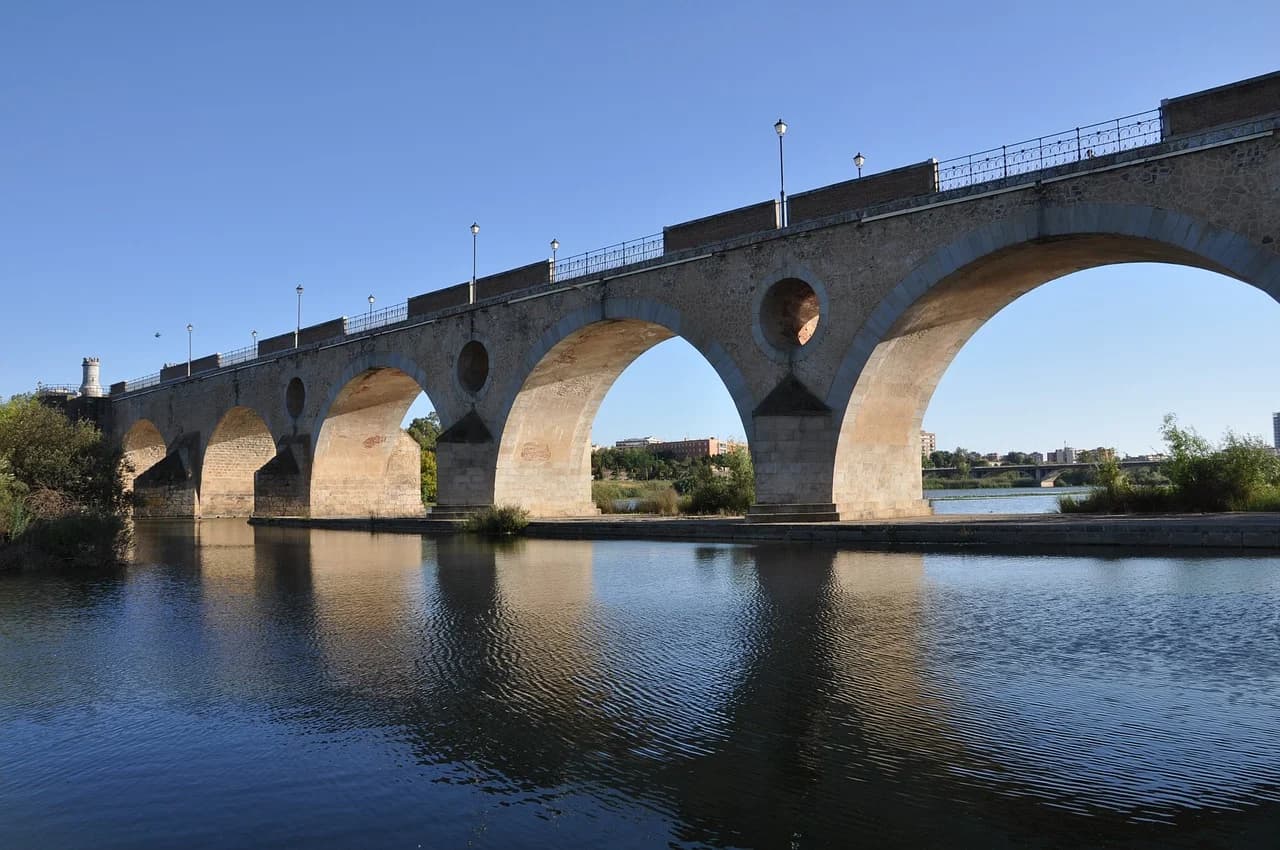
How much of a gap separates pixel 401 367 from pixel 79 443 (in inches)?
390

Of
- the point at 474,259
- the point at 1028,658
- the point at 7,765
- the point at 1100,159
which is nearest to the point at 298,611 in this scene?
the point at 7,765

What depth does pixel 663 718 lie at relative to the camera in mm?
4867

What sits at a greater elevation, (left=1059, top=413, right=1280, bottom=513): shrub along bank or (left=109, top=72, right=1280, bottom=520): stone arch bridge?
(left=109, top=72, right=1280, bottom=520): stone arch bridge

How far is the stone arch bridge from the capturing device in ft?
44.1

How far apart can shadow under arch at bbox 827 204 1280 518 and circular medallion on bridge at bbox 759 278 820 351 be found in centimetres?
166

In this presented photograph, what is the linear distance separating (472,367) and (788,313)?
416 inches

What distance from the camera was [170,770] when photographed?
166 inches

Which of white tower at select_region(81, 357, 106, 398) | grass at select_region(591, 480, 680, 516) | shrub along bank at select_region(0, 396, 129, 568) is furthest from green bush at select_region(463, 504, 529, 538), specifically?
white tower at select_region(81, 357, 106, 398)

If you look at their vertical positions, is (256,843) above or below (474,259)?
below

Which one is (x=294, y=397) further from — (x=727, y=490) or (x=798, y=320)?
(x=798, y=320)

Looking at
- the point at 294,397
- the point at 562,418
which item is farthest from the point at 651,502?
the point at 294,397

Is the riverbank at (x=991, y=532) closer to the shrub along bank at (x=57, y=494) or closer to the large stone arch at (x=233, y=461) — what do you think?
the shrub along bank at (x=57, y=494)

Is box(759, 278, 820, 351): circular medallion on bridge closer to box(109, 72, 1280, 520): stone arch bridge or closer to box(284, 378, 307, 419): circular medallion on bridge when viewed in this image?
box(109, 72, 1280, 520): stone arch bridge

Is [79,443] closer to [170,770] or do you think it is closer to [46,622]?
[46,622]
